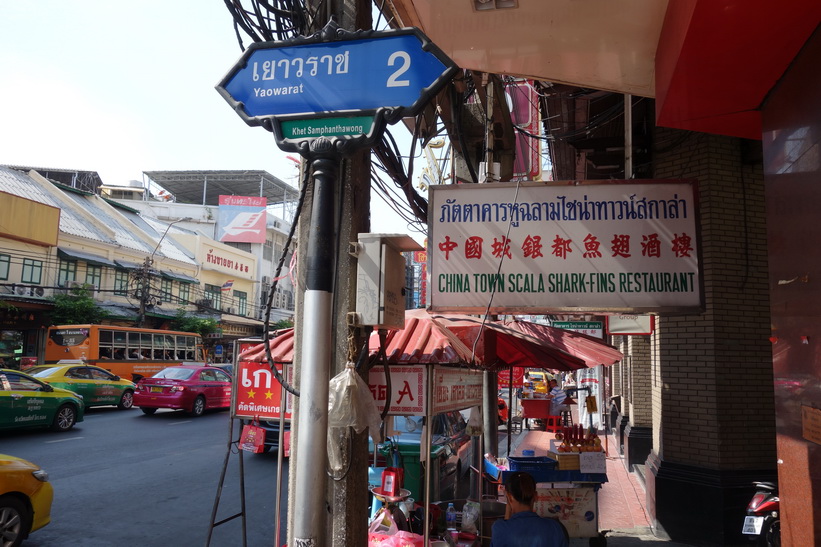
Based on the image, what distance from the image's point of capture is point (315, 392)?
239cm

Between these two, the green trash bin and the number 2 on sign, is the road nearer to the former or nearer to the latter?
the green trash bin

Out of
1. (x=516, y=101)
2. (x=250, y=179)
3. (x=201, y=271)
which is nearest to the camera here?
(x=516, y=101)

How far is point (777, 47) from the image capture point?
308 cm

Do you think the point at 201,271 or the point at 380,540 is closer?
the point at 380,540

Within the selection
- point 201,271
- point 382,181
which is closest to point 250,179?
point 201,271

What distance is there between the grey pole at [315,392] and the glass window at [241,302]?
48623 mm

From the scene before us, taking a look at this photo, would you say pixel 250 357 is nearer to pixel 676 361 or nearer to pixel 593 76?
pixel 593 76

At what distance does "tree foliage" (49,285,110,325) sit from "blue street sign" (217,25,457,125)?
29330mm

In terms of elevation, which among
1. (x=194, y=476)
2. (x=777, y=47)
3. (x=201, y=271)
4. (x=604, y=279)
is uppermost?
(x=201, y=271)

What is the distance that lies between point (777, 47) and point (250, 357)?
4.18m

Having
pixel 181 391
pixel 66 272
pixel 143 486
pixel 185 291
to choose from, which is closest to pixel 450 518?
pixel 143 486

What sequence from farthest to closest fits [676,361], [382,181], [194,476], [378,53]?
[194,476] < [676,361] < [382,181] < [378,53]

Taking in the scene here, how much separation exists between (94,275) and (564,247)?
110 ft

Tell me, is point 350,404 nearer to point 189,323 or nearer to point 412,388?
point 412,388
